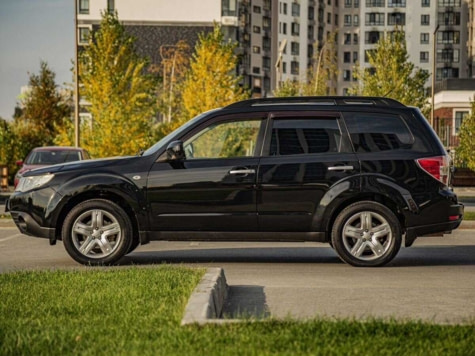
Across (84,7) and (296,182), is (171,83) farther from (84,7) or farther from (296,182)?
(296,182)

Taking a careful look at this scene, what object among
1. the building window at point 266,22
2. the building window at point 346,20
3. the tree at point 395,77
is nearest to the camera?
the tree at point 395,77

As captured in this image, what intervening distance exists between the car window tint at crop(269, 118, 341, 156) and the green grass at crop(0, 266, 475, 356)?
13.2ft

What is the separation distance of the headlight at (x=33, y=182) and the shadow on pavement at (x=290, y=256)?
1.35 metres

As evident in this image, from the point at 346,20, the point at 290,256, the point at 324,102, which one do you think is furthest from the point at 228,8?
the point at 324,102

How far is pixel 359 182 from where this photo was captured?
11312 mm

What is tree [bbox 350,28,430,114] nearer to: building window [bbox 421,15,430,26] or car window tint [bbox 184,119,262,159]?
car window tint [bbox 184,119,262,159]

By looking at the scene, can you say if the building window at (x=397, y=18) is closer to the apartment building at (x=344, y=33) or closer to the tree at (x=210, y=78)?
the apartment building at (x=344, y=33)

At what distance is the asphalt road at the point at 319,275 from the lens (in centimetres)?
800

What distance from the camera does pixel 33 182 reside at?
11.7 metres

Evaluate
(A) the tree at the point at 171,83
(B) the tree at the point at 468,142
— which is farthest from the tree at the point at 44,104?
(B) the tree at the point at 468,142

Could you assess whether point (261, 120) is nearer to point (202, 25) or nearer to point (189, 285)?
point (189, 285)

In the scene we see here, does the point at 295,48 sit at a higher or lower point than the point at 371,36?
lower

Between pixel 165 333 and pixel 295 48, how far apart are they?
133 metres

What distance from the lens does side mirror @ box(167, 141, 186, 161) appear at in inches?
443
